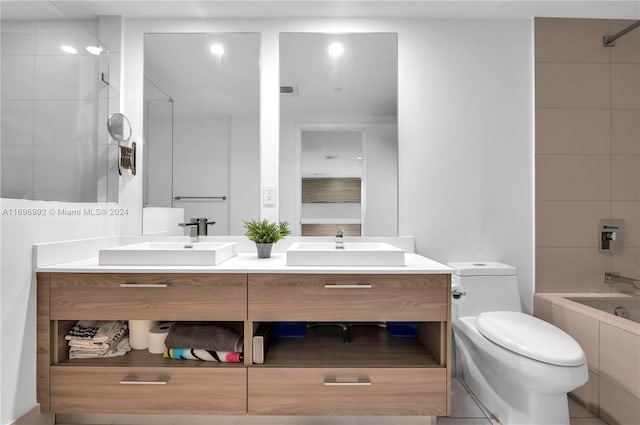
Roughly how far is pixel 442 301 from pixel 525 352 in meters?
0.38

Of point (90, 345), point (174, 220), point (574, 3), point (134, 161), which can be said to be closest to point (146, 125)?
point (134, 161)

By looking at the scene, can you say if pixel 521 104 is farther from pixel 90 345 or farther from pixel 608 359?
pixel 90 345

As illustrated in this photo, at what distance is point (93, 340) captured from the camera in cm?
161

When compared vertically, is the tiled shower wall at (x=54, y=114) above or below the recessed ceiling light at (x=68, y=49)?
below

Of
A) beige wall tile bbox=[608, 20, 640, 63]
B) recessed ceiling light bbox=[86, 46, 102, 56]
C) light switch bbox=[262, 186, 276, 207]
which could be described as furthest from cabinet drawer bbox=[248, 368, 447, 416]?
beige wall tile bbox=[608, 20, 640, 63]

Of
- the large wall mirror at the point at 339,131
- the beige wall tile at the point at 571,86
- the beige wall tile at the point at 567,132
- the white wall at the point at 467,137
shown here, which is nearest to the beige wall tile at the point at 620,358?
the white wall at the point at 467,137

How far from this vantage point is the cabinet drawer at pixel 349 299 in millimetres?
1535

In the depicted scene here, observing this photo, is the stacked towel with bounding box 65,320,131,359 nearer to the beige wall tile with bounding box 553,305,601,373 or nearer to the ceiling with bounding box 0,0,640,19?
the ceiling with bounding box 0,0,640,19

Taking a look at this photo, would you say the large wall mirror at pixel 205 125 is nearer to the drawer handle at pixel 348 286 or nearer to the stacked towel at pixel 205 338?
the stacked towel at pixel 205 338

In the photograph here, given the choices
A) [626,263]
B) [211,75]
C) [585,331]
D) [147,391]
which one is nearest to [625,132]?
[626,263]

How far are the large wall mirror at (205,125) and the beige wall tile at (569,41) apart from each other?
1.68 meters

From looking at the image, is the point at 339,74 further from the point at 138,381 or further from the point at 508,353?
the point at 138,381

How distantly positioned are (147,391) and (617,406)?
2109mm

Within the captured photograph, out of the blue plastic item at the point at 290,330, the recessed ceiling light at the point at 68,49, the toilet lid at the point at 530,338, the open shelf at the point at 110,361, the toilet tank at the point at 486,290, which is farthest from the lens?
the toilet tank at the point at 486,290
